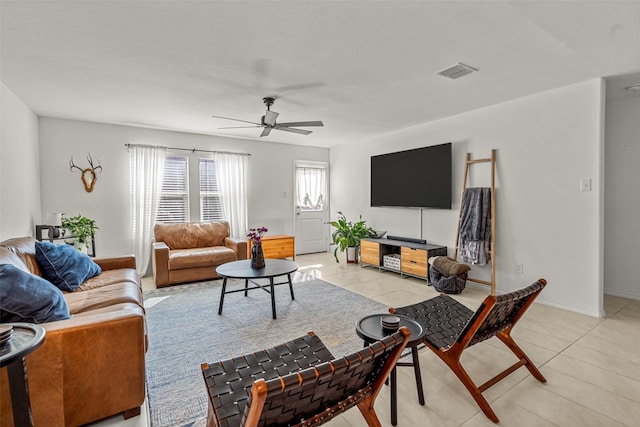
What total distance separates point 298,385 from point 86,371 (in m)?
1.37

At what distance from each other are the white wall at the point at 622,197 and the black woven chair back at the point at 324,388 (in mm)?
4197

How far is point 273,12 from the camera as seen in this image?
194 cm

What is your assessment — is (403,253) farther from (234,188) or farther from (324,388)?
(324,388)

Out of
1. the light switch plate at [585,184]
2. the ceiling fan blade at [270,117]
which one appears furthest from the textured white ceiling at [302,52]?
the light switch plate at [585,184]

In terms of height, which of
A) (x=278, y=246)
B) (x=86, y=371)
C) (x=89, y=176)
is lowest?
(x=86, y=371)

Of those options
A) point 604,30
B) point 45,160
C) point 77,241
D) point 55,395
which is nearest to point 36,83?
point 45,160

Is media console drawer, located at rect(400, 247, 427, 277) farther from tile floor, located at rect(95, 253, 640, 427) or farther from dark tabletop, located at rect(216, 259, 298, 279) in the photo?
dark tabletop, located at rect(216, 259, 298, 279)

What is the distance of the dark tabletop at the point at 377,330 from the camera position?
1.57m

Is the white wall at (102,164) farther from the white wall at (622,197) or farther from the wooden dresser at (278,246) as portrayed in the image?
the white wall at (622,197)

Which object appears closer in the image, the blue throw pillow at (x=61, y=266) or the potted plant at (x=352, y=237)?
the blue throw pillow at (x=61, y=266)

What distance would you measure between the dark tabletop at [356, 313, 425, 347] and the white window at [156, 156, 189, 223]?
4483mm

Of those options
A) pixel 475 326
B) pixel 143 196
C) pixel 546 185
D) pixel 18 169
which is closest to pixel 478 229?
pixel 546 185

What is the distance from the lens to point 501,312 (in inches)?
72.6

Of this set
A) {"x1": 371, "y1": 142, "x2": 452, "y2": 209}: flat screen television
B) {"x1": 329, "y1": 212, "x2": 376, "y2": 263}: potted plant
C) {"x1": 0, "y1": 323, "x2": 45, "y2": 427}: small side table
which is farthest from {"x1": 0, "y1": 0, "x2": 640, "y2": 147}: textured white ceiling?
{"x1": 329, "y1": 212, "x2": 376, "y2": 263}: potted plant
